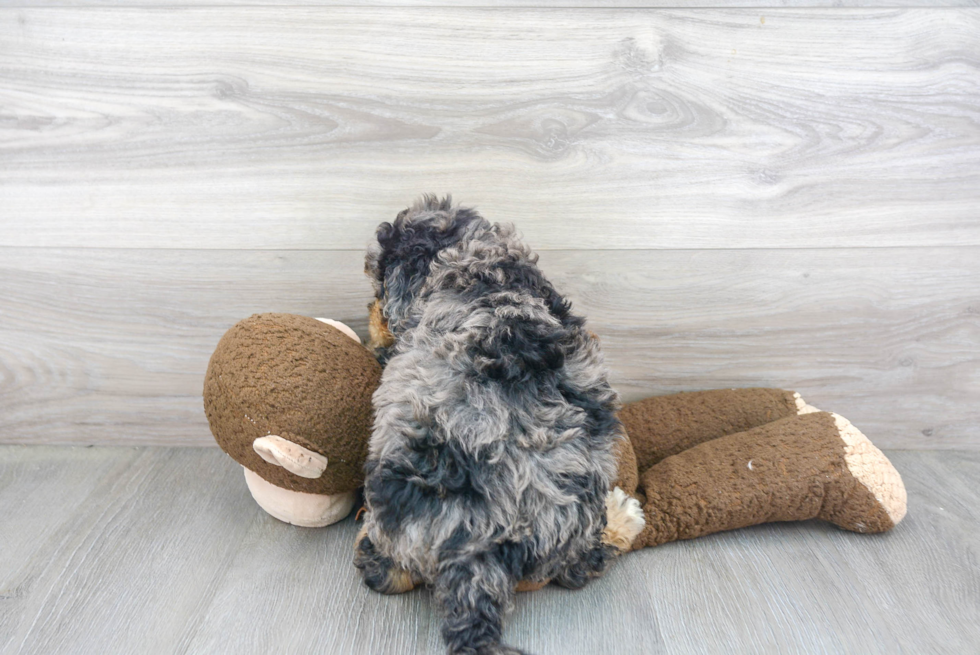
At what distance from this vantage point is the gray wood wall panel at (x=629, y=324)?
1.30 meters

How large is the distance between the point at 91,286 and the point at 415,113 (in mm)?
750

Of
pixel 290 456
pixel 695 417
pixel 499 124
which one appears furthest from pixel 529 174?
pixel 290 456

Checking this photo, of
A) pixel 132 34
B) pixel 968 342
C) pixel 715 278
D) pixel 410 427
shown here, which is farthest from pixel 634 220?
pixel 132 34

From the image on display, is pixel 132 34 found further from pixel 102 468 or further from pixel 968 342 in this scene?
pixel 968 342

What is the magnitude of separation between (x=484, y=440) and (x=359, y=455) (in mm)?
298

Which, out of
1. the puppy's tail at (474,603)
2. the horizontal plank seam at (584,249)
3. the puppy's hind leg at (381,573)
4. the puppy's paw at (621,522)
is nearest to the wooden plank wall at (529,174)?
the horizontal plank seam at (584,249)

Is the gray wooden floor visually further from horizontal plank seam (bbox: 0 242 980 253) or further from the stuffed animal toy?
horizontal plank seam (bbox: 0 242 980 253)

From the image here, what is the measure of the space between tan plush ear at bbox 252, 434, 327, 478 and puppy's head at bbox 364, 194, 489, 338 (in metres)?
0.23

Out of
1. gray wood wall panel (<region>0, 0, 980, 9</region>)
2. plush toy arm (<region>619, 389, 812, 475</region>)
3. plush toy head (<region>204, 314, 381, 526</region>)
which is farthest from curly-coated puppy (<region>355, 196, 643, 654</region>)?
gray wood wall panel (<region>0, 0, 980, 9</region>)

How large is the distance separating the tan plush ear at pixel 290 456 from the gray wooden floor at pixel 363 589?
6.8 inches

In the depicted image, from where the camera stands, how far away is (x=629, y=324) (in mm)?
1341

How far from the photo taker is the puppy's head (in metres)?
0.97

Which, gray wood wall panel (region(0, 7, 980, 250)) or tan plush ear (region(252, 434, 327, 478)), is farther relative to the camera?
gray wood wall panel (region(0, 7, 980, 250))

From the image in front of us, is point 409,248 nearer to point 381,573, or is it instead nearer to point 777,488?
point 381,573
